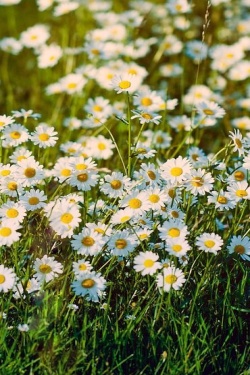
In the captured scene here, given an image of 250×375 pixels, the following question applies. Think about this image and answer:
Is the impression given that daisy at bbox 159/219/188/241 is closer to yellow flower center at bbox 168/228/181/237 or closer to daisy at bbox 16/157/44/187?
yellow flower center at bbox 168/228/181/237

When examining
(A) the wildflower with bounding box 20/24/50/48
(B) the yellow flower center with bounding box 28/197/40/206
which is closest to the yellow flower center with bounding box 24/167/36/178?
(B) the yellow flower center with bounding box 28/197/40/206

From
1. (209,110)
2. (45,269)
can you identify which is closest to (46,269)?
(45,269)

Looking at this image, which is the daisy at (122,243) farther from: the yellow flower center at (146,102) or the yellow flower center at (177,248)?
the yellow flower center at (146,102)

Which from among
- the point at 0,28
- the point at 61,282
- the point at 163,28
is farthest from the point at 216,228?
the point at 0,28

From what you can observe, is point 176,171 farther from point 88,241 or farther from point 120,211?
point 88,241

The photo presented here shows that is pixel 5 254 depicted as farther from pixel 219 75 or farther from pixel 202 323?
pixel 219 75

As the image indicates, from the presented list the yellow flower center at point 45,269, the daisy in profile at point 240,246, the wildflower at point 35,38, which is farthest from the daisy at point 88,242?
the wildflower at point 35,38
